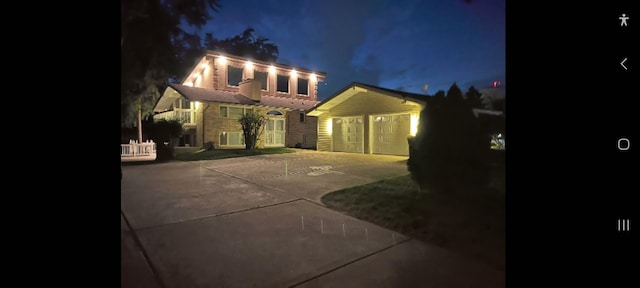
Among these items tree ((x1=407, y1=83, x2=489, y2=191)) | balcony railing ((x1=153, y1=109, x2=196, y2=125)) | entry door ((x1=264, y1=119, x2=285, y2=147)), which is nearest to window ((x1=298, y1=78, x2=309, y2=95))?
entry door ((x1=264, y1=119, x2=285, y2=147))

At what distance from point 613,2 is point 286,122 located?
18361 mm

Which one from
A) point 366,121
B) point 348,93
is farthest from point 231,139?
point 366,121

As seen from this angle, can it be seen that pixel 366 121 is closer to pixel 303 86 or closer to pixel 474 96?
pixel 303 86

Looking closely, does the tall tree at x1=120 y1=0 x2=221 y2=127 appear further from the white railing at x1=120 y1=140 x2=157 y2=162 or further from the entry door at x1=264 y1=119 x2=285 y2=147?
the entry door at x1=264 y1=119 x2=285 y2=147

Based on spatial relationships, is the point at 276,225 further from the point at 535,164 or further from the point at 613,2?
the point at 613,2

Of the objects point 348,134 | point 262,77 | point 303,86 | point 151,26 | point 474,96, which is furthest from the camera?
point 303,86

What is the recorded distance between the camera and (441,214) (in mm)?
3609

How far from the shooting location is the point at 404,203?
4176mm

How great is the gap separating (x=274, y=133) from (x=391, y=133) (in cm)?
818

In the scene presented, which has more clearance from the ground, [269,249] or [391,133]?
[391,133]

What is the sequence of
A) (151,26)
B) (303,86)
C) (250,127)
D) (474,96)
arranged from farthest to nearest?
(303,86) → (250,127) → (151,26) → (474,96)

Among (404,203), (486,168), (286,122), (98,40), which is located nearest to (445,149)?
(486,168)

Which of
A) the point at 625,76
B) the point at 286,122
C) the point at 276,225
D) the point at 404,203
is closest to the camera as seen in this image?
the point at 625,76

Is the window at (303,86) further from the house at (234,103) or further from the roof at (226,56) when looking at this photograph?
the roof at (226,56)
